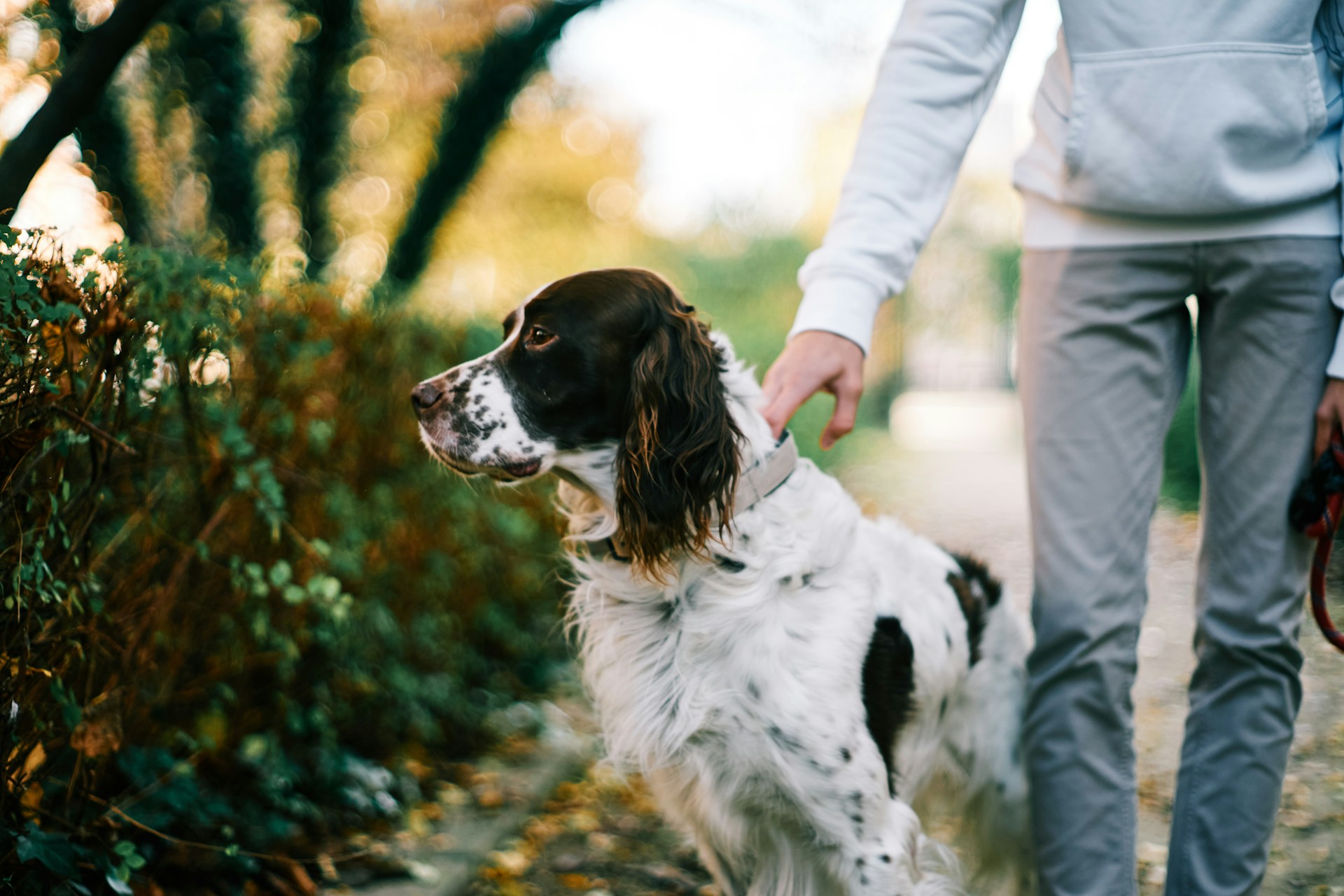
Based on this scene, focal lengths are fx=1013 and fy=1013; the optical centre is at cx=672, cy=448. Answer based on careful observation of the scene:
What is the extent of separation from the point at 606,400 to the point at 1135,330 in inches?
40.7

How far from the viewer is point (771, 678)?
1.91m

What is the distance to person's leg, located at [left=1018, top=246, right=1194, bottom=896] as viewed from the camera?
6.33 ft

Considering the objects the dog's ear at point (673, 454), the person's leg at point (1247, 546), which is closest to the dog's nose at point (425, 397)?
the dog's ear at point (673, 454)

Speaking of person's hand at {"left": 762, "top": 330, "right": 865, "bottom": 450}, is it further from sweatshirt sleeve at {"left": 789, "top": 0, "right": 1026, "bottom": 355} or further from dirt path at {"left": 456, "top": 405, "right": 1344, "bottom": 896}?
dirt path at {"left": 456, "top": 405, "right": 1344, "bottom": 896}

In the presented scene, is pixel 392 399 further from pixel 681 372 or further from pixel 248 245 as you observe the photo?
pixel 248 245

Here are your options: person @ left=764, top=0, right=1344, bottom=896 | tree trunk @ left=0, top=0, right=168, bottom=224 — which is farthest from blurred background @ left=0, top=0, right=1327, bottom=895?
person @ left=764, top=0, right=1344, bottom=896

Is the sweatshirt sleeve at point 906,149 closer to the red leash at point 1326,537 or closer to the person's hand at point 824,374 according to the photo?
the person's hand at point 824,374

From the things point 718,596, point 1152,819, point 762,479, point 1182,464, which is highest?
point 762,479

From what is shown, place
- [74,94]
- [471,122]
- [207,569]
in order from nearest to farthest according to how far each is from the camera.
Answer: [74,94]
[207,569]
[471,122]

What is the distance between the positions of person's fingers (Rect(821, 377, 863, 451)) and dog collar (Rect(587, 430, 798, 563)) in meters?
0.11

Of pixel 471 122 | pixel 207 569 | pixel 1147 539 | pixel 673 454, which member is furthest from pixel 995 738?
pixel 471 122

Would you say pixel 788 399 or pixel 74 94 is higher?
pixel 74 94

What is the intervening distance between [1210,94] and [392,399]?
263 cm

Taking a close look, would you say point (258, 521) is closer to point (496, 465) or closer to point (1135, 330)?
point (496, 465)
